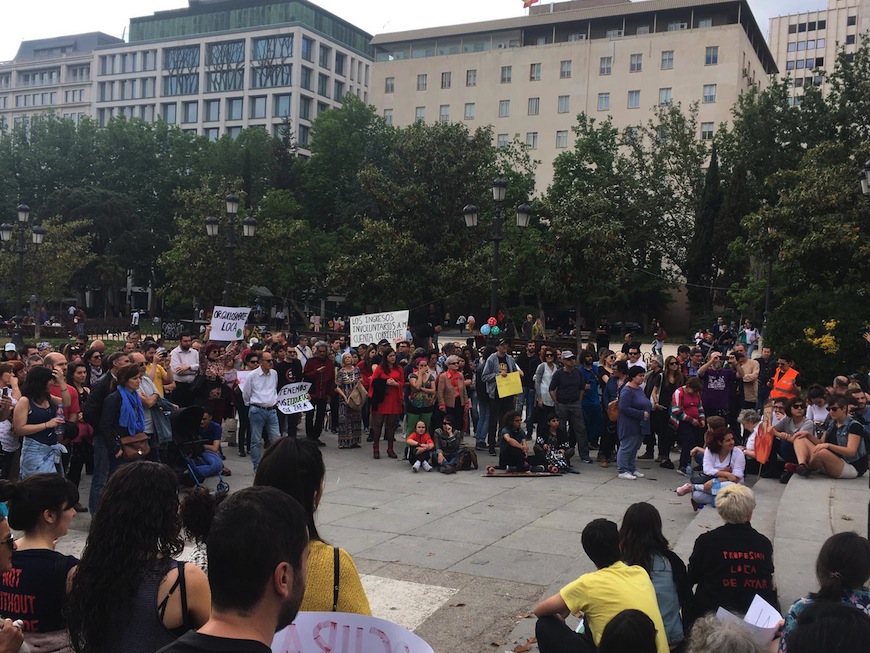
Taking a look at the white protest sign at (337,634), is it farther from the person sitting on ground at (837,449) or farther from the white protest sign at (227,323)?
the white protest sign at (227,323)

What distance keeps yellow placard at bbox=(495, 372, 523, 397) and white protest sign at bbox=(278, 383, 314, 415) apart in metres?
3.30

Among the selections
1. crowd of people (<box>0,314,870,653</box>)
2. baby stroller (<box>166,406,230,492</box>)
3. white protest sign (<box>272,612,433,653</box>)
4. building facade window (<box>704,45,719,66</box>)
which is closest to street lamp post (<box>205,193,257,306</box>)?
crowd of people (<box>0,314,870,653</box>)

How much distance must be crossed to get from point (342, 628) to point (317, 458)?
767mm

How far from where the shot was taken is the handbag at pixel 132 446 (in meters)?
9.22

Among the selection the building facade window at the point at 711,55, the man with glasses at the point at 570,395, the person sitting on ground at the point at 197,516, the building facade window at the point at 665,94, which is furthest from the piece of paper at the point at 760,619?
the building facade window at the point at 711,55

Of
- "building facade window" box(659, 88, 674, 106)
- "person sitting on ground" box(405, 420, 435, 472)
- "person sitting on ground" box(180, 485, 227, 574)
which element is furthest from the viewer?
"building facade window" box(659, 88, 674, 106)

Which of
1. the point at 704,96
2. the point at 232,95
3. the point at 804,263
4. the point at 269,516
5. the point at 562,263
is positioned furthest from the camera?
the point at 232,95

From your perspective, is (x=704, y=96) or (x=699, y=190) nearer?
(x=699, y=190)

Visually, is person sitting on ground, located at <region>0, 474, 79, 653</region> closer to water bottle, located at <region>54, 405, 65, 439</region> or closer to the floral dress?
water bottle, located at <region>54, 405, 65, 439</region>

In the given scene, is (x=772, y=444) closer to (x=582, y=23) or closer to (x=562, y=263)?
(x=562, y=263)

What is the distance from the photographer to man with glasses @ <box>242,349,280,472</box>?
40.0 feet

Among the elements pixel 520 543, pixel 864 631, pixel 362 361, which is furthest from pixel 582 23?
pixel 864 631

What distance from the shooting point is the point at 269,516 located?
2.34 m

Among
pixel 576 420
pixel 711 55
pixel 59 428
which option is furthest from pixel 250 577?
pixel 711 55
